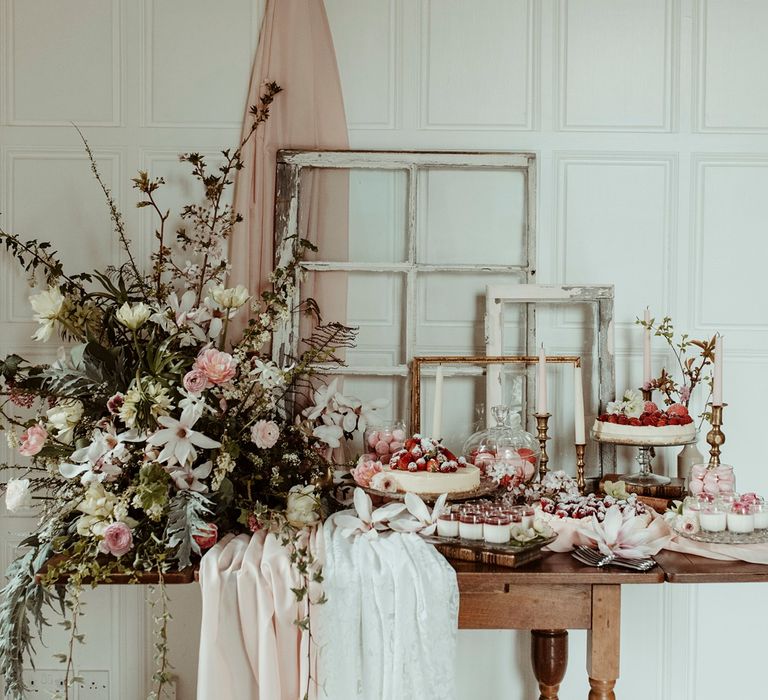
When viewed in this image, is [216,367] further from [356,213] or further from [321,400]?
[356,213]

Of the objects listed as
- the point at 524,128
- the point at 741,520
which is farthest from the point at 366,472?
the point at 524,128

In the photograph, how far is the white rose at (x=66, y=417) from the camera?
2049mm

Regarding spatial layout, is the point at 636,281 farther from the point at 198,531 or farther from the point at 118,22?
the point at 118,22

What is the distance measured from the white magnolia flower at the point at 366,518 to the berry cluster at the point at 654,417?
767mm

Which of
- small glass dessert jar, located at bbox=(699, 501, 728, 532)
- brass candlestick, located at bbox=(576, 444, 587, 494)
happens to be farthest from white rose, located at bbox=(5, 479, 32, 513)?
small glass dessert jar, located at bbox=(699, 501, 728, 532)

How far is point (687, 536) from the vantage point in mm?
1957

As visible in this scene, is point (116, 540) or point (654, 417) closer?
point (116, 540)

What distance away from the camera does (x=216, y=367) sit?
1960mm

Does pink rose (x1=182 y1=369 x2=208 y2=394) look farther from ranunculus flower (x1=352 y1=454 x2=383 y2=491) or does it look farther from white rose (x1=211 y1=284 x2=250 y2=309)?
ranunculus flower (x1=352 y1=454 x2=383 y2=491)

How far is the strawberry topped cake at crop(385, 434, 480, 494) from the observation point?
6.71 ft

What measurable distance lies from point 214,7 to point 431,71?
789mm

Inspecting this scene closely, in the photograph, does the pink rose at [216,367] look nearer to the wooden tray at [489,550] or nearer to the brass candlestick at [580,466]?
the wooden tray at [489,550]

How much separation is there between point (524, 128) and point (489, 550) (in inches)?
59.9

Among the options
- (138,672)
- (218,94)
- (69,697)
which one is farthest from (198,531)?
(218,94)
